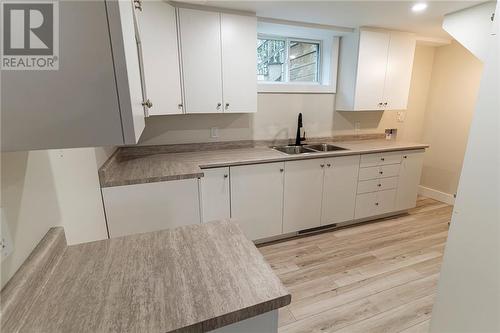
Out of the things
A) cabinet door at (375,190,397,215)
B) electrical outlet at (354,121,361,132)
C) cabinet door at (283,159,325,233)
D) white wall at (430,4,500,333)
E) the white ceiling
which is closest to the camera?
white wall at (430,4,500,333)

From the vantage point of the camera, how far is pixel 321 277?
211cm

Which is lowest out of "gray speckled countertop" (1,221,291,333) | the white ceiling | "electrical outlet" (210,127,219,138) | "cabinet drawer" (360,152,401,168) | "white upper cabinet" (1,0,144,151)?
"cabinet drawer" (360,152,401,168)

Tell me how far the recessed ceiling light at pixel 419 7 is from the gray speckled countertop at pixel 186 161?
1323 mm

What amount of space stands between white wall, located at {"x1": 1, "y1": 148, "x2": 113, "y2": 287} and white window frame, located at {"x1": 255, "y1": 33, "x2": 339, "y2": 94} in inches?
78.8

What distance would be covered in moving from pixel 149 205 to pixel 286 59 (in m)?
2.20

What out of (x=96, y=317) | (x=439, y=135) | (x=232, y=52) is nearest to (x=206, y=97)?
(x=232, y=52)

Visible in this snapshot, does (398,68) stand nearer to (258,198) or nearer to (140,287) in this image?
(258,198)

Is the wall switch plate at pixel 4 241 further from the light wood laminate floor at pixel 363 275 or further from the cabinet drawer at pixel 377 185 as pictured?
the cabinet drawer at pixel 377 185

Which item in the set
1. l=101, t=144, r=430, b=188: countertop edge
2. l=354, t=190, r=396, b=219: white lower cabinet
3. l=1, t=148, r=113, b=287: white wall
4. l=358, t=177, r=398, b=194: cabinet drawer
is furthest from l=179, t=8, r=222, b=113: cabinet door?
l=354, t=190, r=396, b=219: white lower cabinet

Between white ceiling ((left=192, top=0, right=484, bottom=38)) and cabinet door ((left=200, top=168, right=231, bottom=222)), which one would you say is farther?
cabinet door ((left=200, top=168, right=231, bottom=222))


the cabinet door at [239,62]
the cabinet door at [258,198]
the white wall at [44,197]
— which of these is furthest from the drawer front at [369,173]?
the white wall at [44,197]

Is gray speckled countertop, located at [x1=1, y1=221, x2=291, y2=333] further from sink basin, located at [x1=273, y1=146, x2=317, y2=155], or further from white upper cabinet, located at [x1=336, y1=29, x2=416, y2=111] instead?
white upper cabinet, located at [x1=336, y1=29, x2=416, y2=111]

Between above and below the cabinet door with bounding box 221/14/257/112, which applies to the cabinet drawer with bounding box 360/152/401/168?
below

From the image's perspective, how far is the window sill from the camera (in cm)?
278
